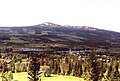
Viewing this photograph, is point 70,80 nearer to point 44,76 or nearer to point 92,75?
point 44,76

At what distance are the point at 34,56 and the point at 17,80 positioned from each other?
9745 cm

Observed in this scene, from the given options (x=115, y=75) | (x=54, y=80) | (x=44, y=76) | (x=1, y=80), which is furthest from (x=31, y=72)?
(x=44, y=76)

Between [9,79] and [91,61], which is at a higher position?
[91,61]

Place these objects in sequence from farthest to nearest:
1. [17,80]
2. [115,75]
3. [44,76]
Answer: [44,76]
[17,80]
[115,75]

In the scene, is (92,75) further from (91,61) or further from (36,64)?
(36,64)

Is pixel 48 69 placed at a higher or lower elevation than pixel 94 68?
lower

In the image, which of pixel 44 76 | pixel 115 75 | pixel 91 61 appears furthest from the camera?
pixel 44 76

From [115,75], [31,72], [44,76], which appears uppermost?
[31,72]

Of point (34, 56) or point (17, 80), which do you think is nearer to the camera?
point (34, 56)

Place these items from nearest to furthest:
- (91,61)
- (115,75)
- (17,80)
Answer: (91,61) → (115,75) → (17,80)

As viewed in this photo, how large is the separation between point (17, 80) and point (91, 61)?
96.2 m

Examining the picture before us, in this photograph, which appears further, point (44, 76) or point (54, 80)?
point (44, 76)

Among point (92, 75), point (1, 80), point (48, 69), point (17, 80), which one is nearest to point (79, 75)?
point (48, 69)

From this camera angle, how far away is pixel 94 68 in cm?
8094
